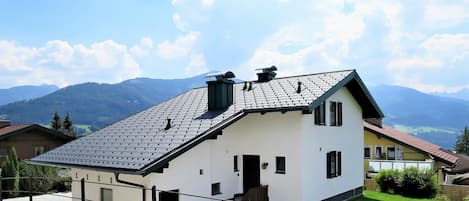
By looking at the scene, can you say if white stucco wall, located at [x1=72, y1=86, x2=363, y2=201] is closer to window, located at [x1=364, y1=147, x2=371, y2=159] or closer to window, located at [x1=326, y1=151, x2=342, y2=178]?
window, located at [x1=326, y1=151, x2=342, y2=178]

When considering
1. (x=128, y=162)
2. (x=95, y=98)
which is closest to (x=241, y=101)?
(x=128, y=162)

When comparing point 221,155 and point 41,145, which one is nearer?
point 221,155

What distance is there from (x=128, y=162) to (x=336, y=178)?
8068 mm

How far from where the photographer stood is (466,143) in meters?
72.7

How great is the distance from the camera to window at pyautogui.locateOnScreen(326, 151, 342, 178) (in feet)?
51.6

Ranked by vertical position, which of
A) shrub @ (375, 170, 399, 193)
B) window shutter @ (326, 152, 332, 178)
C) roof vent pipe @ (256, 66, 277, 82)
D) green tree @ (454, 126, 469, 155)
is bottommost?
green tree @ (454, 126, 469, 155)

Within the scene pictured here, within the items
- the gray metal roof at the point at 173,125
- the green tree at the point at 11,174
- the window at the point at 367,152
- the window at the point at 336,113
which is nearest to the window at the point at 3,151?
the green tree at the point at 11,174

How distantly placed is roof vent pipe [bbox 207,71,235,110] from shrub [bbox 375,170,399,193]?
880 centimetres

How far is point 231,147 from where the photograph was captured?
15023 millimetres

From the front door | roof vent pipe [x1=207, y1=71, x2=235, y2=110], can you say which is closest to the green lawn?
the front door

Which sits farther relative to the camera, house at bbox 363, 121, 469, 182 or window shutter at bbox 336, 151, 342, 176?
house at bbox 363, 121, 469, 182

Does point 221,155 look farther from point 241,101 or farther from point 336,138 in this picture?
point 336,138

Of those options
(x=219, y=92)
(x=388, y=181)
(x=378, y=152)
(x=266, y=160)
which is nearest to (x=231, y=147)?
(x=266, y=160)

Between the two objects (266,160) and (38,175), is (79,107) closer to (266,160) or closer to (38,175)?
(38,175)
